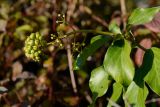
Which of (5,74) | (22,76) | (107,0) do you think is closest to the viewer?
(22,76)

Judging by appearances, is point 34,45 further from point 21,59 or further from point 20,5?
point 20,5

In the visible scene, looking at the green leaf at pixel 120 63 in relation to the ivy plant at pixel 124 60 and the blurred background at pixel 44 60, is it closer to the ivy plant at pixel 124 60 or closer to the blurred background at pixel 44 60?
the ivy plant at pixel 124 60

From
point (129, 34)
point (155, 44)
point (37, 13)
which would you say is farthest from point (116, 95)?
point (37, 13)

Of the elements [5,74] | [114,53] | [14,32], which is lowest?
[5,74]

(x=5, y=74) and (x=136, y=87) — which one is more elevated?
(x=136, y=87)

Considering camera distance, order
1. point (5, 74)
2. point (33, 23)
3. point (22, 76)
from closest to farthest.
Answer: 1. point (22, 76)
2. point (5, 74)
3. point (33, 23)

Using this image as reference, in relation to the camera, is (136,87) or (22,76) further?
(22,76)

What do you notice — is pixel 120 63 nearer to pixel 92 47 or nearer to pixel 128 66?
pixel 128 66

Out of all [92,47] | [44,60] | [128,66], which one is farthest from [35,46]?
[44,60]

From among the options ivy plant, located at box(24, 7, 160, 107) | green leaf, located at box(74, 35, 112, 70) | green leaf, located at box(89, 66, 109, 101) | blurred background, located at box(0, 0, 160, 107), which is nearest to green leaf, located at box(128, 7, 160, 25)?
ivy plant, located at box(24, 7, 160, 107)
